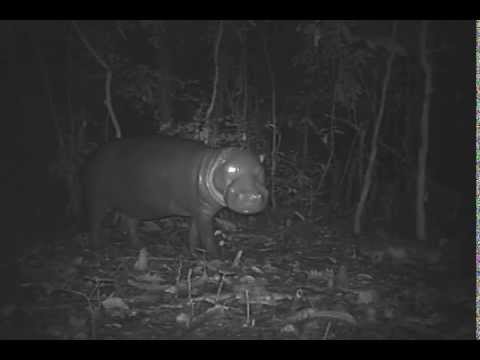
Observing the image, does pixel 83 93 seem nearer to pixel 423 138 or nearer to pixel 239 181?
pixel 239 181

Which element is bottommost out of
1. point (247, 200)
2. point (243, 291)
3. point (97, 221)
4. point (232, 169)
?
point (243, 291)

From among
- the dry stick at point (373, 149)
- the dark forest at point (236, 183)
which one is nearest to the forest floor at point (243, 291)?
the dark forest at point (236, 183)

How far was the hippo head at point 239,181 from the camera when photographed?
4.48m

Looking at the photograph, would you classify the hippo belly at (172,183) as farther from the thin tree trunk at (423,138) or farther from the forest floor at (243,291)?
the thin tree trunk at (423,138)

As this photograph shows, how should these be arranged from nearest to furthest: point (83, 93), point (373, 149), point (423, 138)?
point (423, 138) < point (373, 149) < point (83, 93)

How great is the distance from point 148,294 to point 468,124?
484 cm

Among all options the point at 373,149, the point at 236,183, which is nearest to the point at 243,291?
the point at 236,183

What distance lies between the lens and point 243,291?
168 inches

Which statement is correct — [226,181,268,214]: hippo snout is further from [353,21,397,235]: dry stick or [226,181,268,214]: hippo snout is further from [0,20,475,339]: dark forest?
[353,21,397,235]: dry stick

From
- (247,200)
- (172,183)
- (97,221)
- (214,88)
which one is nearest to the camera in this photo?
(247,200)

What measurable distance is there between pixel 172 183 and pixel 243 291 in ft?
4.39

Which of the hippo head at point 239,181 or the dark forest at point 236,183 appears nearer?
the dark forest at point 236,183

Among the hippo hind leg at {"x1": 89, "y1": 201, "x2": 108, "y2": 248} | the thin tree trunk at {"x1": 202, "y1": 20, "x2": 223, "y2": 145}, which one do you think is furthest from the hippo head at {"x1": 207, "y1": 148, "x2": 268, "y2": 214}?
the thin tree trunk at {"x1": 202, "y1": 20, "x2": 223, "y2": 145}

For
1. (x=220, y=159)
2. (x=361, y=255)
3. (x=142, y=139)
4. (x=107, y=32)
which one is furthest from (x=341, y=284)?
(x=107, y=32)
